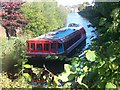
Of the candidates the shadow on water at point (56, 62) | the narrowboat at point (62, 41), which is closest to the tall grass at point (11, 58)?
the shadow on water at point (56, 62)

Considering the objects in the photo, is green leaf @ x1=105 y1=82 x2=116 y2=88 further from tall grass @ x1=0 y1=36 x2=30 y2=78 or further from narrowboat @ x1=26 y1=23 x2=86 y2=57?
narrowboat @ x1=26 y1=23 x2=86 y2=57

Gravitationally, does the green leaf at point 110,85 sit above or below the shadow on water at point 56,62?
above

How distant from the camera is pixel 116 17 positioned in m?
0.46

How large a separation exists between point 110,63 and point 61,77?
0.19 ft

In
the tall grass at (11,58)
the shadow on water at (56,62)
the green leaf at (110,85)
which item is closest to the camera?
the green leaf at (110,85)

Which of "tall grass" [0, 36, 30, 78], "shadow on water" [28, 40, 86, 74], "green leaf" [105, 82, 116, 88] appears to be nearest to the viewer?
"green leaf" [105, 82, 116, 88]

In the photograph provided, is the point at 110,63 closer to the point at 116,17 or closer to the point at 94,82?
the point at 94,82

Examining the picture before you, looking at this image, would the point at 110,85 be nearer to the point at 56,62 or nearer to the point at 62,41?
the point at 56,62

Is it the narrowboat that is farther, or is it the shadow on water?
the narrowboat

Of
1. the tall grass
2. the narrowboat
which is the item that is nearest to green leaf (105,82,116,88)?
the tall grass

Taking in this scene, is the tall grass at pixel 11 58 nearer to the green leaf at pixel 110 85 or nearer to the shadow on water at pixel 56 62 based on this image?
the shadow on water at pixel 56 62

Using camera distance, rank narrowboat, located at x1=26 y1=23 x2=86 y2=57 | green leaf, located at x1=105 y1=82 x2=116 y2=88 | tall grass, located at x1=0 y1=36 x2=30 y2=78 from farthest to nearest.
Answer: narrowboat, located at x1=26 y1=23 x2=86 y2=57 → tall grass, located at x1=0 y1=36 x2=30 y2=78 → green leaf, located at x1=105 y1=82 x2=116 y2=88

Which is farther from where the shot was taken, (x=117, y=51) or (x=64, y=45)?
(x=64, y=45)

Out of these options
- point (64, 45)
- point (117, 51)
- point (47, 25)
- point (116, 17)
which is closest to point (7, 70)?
point (47, 25)
